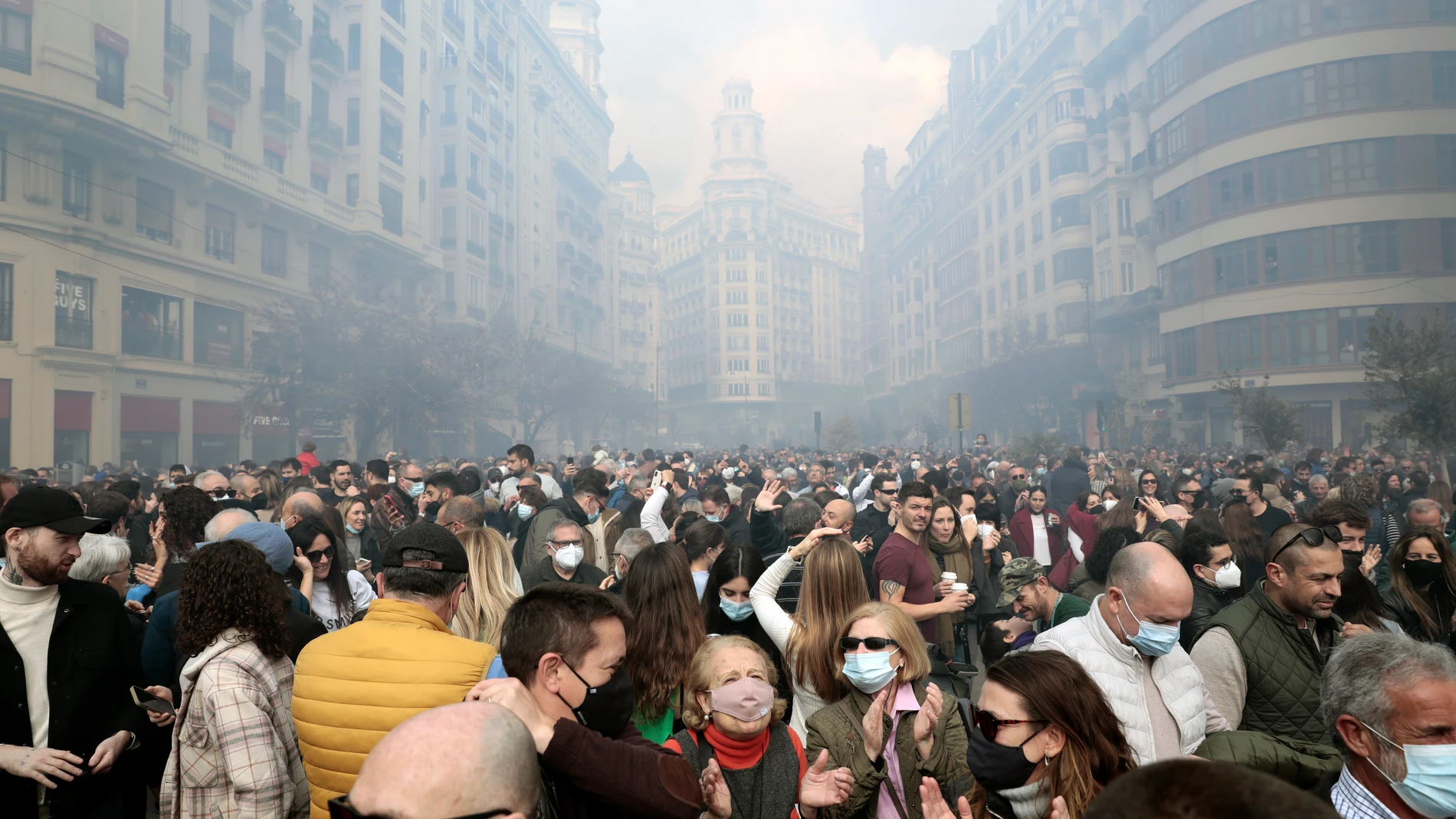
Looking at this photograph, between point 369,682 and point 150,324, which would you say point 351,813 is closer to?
point 369,682

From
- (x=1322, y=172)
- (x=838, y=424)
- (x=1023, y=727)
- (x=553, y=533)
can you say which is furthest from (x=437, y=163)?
(x=1023, y=727)

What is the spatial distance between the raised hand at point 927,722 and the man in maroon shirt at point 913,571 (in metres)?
2.31

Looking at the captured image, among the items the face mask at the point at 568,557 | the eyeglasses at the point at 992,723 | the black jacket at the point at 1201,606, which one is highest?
the face mask at the point at 568,557

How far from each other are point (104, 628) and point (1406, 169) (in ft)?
147

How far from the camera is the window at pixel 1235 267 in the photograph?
39.9 meters

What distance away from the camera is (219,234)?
116 feet

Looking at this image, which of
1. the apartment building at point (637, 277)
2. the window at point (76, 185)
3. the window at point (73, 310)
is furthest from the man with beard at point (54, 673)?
the apartment building at point (637, 277)

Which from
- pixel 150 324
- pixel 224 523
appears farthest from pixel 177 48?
pixel 224 523

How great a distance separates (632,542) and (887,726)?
118 inches

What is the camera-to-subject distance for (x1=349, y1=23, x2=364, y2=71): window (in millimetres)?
46594

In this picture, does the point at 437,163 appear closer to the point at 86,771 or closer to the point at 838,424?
the point at 838,424

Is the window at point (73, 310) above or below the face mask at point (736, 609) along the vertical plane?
above

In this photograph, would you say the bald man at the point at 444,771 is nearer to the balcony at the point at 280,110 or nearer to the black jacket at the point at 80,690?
the black jacket at the point at 80,690

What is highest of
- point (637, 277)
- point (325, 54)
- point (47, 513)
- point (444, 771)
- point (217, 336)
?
point (637, 277)
